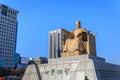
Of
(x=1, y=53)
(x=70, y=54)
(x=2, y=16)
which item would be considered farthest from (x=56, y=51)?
(x=70, y=54)

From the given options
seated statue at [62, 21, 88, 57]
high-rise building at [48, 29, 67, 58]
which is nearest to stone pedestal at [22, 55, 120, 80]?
seated statue at [62, 21, 88, 57]

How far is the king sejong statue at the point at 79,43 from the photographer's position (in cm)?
1240

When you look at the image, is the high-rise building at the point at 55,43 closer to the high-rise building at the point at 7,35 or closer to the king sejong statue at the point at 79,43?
the high-rise building at the point at 7,35

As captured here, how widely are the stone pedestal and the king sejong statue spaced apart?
467 mm

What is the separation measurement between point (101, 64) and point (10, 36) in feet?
183

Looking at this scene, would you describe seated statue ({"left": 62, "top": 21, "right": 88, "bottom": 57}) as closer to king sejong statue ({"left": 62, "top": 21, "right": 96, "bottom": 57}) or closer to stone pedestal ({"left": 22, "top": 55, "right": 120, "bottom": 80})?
king sejong statue ({"left": 62, "top": 21, "right": 96, "bottom": 57})

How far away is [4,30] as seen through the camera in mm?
62938

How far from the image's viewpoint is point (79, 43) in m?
12.4

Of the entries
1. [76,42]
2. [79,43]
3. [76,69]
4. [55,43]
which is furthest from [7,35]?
[76,69]

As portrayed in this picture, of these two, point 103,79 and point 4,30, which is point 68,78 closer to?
point 103,79

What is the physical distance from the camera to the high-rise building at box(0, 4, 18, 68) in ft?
201

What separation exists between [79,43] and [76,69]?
Answer: 1720 mm

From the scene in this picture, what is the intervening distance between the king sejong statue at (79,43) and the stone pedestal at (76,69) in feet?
1.53

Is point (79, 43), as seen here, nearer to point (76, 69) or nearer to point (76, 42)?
point (76, 42)
